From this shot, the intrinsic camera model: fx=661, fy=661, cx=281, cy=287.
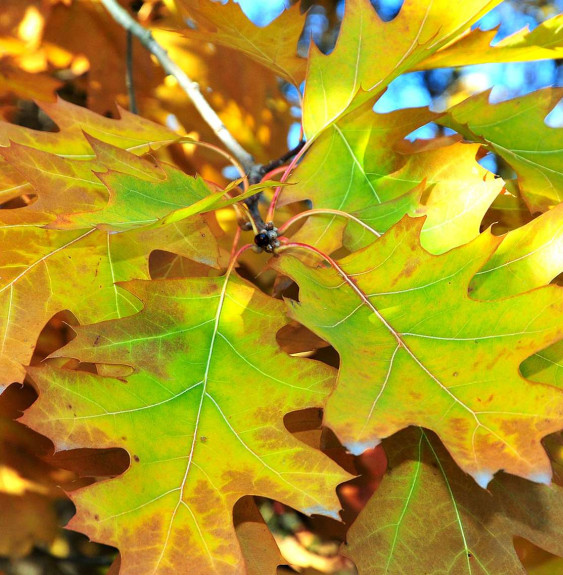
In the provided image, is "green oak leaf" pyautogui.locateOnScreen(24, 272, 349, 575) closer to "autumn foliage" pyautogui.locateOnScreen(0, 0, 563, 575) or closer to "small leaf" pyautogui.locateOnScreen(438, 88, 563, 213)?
"autumn foliage" pyautogui.locateOnScreen(0, 0, 563, 575)

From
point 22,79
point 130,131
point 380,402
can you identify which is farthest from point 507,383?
point 22,79

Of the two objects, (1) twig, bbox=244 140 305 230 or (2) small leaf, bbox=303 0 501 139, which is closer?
(2) small leaf, bbox=303 0 501 139

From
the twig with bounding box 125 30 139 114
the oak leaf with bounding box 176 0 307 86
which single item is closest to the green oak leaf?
the oak leaf with bounding box 176 0 307 86

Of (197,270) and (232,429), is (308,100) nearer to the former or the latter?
(197,270)

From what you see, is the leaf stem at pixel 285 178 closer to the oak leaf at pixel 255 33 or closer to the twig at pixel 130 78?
the oak leaf at pixel 255 33

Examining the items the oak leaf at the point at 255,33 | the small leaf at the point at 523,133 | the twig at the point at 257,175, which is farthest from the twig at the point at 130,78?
the small leaf at the point at 523,133

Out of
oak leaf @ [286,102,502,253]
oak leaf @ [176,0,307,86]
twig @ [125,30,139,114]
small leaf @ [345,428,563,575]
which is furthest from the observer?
twig @ [125,30,139,114]
